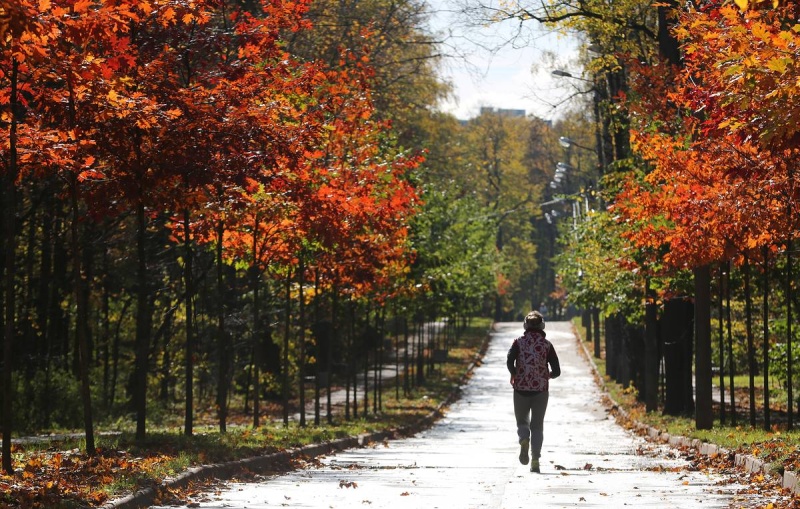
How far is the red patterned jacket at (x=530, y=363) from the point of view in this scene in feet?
47.4

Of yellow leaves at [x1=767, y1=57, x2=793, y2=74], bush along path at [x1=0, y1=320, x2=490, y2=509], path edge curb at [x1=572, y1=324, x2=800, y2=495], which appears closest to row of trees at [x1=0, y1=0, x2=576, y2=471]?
bush along path at [x1=0, y1=320, x2=490, y2=509]

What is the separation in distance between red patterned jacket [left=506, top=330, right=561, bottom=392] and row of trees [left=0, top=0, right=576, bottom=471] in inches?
148

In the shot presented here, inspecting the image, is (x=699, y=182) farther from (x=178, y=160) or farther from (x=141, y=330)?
(x=141, y=330)

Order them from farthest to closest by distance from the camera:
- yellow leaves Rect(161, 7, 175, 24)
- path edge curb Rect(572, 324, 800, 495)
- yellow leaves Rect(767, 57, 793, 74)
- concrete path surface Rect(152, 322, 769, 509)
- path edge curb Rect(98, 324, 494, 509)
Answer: yellow leaves Rect(161, 7, 175, 24)
path edge curb Rect(572, 324, 800, 495)
concrete path surface Rect(152, 322, 769, 509)
path edge curb Rect(98, 324, 494, 509)
yellow leaves Rect(767, 57, 793, 74)

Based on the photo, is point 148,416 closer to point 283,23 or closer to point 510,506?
point 283,23

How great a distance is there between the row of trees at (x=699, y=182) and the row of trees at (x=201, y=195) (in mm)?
4401

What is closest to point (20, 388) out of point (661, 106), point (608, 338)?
point (661, 106)

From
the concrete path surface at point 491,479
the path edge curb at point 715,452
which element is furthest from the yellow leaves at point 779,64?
the path edge curb at point 715,452

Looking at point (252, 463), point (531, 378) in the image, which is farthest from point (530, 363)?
point (252, 463)

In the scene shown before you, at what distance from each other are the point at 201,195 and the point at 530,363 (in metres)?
4.29

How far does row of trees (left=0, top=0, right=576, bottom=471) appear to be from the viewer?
11945mm

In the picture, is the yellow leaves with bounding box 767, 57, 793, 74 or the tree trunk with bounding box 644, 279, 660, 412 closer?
the yellow leaves with bounding box 767, 57, 793, 74

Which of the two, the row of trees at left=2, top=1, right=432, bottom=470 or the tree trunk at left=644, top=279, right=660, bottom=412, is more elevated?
the row of trees at left=2, top=1, right=432, bottom=470

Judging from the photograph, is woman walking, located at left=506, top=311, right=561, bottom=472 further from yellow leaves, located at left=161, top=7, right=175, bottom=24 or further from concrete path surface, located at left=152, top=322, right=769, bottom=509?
yellow leaves, located at left=161, top=7, right=175, bottom=24
